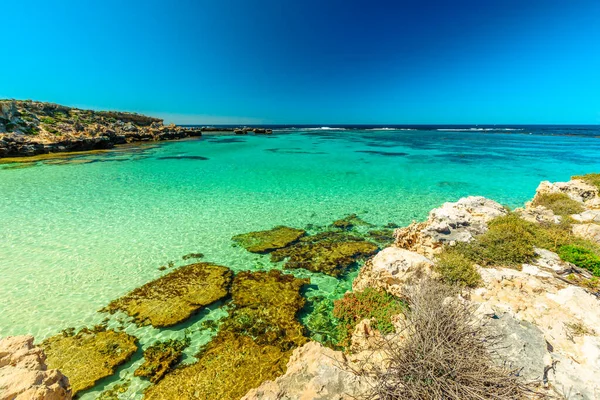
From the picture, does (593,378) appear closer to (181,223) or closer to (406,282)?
(406,282)

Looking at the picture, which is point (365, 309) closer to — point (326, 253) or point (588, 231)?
point (326, 253)

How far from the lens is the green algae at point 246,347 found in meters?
4.92

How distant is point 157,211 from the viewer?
1434cm

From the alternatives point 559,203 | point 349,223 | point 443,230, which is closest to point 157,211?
point 349,223

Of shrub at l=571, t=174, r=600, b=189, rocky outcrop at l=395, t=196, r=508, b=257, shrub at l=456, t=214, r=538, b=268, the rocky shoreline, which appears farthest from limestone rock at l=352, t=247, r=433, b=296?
shrub at l=571, t=174, r=600, b=189

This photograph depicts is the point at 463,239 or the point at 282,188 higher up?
the point at 463,239

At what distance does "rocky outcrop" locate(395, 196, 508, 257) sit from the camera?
25.5 ft

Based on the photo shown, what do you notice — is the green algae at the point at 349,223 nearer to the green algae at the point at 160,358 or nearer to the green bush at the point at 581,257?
the green bush at the point at 581,257

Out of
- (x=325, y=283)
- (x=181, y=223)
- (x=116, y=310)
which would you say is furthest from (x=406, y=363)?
(x=181, y=223)

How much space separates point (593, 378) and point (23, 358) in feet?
25.8

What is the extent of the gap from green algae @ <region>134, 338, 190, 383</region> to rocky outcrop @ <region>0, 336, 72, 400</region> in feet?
5.62

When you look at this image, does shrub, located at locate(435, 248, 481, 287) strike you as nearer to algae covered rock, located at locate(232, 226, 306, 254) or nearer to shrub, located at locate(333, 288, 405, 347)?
shrub, located at locate(333, 288, 405, 347)

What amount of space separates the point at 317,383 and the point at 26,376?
151 inches

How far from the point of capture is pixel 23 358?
370 centimetres
